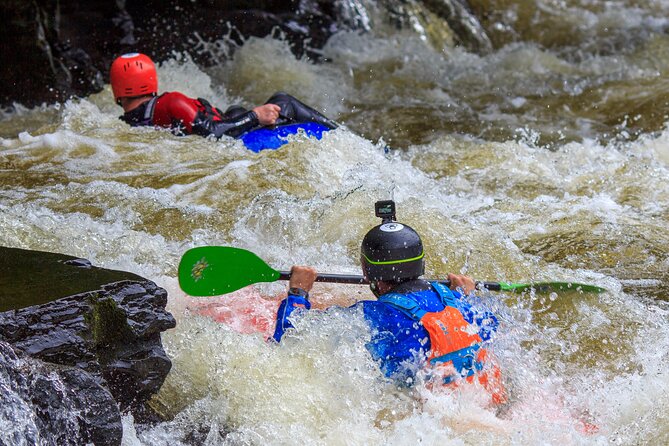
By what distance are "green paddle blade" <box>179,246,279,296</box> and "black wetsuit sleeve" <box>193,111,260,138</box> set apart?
2.44 m

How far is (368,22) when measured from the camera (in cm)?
977

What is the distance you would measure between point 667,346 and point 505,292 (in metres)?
0.82

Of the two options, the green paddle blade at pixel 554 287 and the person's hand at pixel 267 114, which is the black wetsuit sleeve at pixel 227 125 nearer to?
the person's hand at pixel 267 114

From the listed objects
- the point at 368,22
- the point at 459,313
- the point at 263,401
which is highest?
the point at 459,313

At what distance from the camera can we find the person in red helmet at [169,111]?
639cm

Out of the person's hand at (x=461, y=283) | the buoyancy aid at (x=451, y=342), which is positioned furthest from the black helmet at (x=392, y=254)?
the person's hand at (x=461, y=283)

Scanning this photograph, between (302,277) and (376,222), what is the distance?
50.3 inches

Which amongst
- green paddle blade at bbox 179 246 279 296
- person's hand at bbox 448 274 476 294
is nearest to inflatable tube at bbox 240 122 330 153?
Result: green paddle blade at bbox 179 246 279 296

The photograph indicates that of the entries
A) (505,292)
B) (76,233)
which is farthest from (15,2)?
(505,292)

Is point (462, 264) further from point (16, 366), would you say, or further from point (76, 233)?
point (16, 366)

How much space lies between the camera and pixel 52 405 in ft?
10.1

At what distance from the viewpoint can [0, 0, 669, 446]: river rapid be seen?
3.63 m

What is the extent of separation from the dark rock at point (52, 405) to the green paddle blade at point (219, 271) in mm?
815

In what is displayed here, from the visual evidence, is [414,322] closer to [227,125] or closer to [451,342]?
[451,342]
